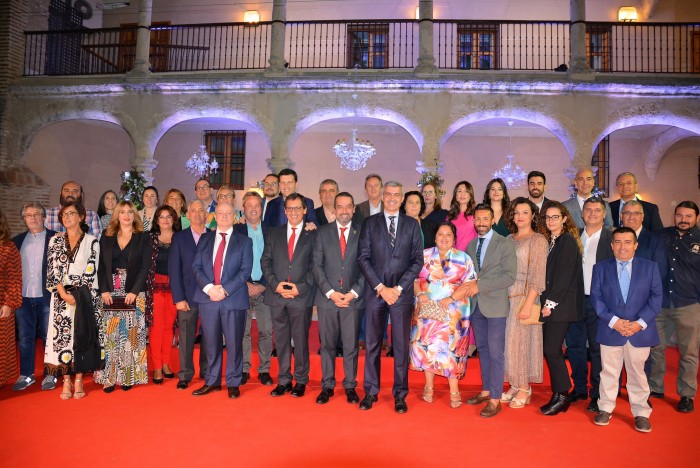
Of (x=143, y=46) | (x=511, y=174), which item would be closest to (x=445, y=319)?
(x=511, y=174)

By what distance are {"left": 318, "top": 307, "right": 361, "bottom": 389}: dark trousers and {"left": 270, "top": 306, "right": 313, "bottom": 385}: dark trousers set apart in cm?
16

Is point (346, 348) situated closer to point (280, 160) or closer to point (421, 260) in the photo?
point (421, 260)

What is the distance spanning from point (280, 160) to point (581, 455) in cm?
771

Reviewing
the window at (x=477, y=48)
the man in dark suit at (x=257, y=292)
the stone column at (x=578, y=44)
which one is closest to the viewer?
the man in dark suit at (x=257, y=292)

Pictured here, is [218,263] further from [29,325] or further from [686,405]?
[686,405]

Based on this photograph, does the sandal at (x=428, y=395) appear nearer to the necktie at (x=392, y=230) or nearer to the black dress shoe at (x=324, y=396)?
the black dress shoe at (x=324, y=396)

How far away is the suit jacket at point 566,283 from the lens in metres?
3.76

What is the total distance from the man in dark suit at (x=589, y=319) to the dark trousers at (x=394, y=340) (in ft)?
4.77

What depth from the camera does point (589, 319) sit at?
4.03m

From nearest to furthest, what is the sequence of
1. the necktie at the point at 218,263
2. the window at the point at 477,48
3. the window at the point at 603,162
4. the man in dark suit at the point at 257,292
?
the necktie at the point at 218,263 → the man in dark suit at the point at 257,292 → the window at the point at 477,48 → the window at the point at 603,162

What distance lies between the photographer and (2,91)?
10.4 meters

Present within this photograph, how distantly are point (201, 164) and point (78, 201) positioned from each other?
8.47m

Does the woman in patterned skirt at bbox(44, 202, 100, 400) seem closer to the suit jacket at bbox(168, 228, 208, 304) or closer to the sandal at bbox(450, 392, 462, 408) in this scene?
the suit jacket at bbox(168, 228, 208, 304)

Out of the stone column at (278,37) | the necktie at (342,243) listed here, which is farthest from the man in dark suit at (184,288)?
the stone column at (278,37)
